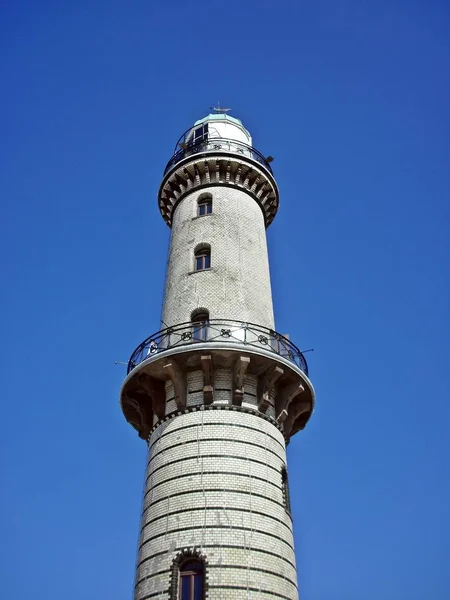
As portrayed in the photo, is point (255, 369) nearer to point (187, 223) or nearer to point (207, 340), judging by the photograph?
point (207, 340)

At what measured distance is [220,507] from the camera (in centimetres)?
2047

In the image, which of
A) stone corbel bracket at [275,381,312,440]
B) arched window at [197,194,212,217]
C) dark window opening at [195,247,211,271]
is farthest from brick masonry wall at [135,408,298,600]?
arched window at [197,194,212,217]

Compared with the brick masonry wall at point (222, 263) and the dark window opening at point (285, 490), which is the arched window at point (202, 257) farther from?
the dark window opening at point (285, 490)

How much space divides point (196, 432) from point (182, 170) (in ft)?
47.4

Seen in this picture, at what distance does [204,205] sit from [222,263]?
4.55 metres

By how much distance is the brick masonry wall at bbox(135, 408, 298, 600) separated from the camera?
1962 cm

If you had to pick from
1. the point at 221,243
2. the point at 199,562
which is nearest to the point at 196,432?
the point at 199,562

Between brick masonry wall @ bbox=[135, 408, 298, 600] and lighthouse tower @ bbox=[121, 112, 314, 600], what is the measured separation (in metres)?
0.04

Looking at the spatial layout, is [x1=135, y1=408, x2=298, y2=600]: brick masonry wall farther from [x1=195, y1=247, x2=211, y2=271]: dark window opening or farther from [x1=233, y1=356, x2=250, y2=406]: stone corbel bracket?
[x1=195, y1=247, x2=211, y2=271]: dark window opening

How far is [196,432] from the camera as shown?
22.2 m

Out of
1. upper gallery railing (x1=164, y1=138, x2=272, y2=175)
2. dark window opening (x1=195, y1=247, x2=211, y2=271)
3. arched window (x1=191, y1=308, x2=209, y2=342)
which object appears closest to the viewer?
arched window (x1=191, y1=308, x2=209, y2=342)

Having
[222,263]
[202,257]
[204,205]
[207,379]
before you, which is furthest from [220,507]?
[204,205]

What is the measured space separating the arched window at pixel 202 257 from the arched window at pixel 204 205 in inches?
91.1

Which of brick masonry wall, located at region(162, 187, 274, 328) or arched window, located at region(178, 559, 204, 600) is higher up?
brick masonry wall, located at region(162, 187, 274, 328)
